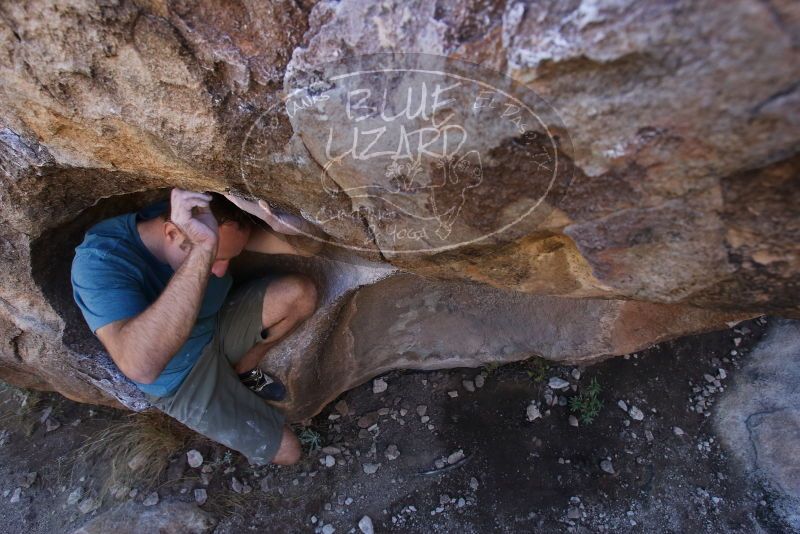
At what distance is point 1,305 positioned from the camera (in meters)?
1.79

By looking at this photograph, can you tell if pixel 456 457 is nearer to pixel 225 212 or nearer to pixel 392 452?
pixel 392 452

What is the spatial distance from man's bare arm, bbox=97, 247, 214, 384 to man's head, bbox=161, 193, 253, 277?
0.26 feet

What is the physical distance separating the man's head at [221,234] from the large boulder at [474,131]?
17 centimetres

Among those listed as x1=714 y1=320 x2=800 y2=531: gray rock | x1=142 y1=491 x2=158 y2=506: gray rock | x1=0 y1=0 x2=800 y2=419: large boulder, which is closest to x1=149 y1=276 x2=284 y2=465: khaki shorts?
x1=142 y1=491 x2=158 y2=506: gray rock

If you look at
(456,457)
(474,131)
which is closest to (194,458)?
(456,457)

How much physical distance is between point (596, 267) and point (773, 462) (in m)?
1.22

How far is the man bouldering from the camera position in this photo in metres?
1.50

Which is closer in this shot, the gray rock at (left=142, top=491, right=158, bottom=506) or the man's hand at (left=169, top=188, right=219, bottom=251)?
the man's hand at (left=169, top=188, right=219, bottom=251)

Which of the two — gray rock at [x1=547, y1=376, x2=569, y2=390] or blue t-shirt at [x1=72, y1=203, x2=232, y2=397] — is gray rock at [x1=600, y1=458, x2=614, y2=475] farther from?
blue t-shirt at [x1=72, y1=203, x2=232, y2=397]

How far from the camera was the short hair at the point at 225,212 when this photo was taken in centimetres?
162

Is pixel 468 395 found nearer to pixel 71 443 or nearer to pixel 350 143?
pixel 350 143

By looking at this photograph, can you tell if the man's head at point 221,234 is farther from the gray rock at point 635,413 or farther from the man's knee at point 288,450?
the gray rock at point 635,413

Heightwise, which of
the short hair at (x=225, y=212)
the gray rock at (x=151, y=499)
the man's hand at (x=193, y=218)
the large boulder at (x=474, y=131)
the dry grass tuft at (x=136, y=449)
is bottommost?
the gray rock at (x=151, y=499)

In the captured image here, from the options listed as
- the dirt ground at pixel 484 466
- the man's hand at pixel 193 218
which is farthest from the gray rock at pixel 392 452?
the man's hand at pixel 193 218
